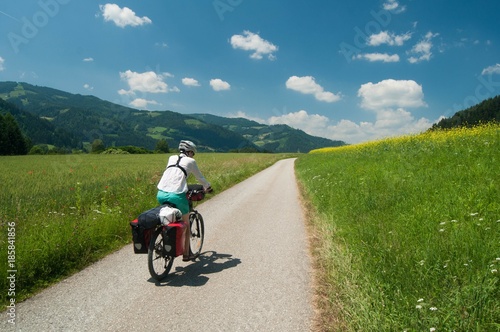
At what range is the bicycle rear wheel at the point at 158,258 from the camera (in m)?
4.87

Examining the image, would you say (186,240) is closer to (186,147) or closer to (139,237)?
(139,237)

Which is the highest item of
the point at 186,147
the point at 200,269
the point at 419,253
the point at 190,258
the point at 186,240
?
the point at 186,147

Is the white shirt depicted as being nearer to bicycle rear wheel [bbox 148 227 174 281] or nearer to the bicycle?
the bicycle

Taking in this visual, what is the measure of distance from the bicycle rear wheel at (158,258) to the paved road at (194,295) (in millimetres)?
165

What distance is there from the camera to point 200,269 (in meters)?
5.71

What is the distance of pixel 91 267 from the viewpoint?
18.5 feet

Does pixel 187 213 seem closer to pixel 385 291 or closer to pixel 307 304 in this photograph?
pixel 307 304

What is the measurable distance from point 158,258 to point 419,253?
412cm

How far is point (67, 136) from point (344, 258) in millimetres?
216599

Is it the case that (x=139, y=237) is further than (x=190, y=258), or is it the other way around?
→ (x=190, y=258)


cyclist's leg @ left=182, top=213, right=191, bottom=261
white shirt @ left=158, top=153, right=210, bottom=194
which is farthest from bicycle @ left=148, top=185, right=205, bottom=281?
white shirt @ left=158, top=153, right=210, bottom=194

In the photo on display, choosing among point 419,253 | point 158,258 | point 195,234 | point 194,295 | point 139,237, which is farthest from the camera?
point 195,234

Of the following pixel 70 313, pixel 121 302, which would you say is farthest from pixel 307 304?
pixel 70 313

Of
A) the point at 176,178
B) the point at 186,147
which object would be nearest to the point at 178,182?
the point at 176,178
